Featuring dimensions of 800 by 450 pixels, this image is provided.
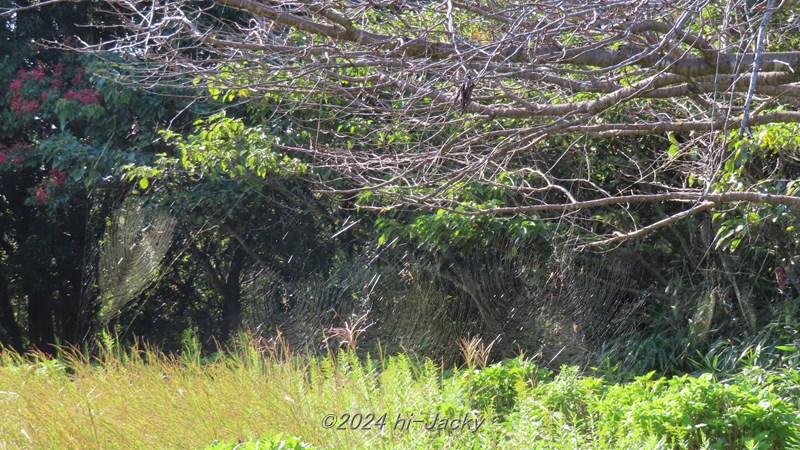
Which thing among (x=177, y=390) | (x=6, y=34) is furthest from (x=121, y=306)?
(x=177, y=390)

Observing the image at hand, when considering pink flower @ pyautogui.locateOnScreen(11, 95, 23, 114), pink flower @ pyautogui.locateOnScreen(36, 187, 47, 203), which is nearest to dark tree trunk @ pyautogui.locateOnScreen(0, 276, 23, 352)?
pink flower @ pyautogui.locateOnScreen(36, 187, 47, 203)

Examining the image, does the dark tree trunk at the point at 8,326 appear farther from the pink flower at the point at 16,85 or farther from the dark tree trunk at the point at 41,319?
the pink flower at the point at 16,85

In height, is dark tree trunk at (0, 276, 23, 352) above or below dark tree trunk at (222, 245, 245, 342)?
below

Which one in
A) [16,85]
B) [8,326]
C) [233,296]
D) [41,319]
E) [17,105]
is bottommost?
[8,326]

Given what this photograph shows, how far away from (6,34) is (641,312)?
7341 mm

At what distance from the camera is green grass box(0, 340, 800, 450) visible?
357cm

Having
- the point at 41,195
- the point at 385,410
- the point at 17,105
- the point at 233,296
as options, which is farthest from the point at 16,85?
the point at 385,410

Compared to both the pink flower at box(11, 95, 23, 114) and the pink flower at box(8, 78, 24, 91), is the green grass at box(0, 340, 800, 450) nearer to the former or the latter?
the pink flower at box(11, 95, 23, 114)

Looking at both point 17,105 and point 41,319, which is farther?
point 41,319

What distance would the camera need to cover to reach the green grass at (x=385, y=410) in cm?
357

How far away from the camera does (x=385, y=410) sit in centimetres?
410

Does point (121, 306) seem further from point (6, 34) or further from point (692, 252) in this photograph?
point (692, 252)

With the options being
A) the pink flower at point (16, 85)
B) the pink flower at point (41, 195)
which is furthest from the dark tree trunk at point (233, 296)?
the pink flower at point (16, 85)

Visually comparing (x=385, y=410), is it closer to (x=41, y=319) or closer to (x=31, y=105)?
(x=31, y=105)
